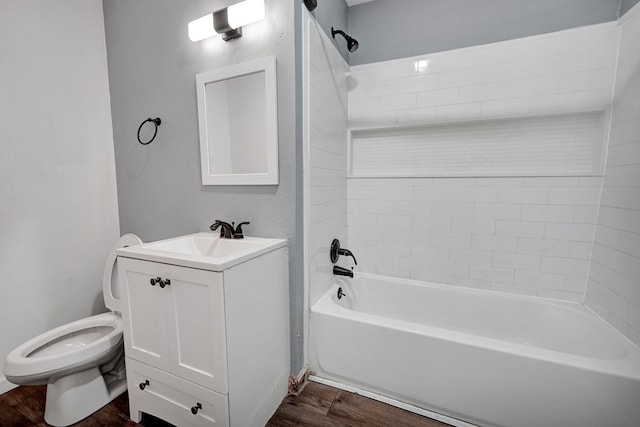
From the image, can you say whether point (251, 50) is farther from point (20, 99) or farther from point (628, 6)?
point (628, 6)

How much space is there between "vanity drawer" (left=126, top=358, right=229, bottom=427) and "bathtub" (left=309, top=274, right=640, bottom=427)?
24.9 inches

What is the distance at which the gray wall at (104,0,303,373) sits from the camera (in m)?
1.36

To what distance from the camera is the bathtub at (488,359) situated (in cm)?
106

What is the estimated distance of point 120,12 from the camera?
174 cm

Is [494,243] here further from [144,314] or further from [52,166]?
[52,166]

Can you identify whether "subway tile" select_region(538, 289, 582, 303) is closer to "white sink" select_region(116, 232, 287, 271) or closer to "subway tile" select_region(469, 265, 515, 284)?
"subway tile" select_region(469, 265, 515, 284)

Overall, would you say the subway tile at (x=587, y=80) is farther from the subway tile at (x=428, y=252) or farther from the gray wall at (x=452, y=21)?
the subway tile at (x=428, y=252)

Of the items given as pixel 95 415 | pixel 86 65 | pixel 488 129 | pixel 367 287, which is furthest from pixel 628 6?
pixel 95 415

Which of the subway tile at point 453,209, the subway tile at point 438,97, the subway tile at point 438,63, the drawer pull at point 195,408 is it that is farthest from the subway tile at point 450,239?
the drawer pull at point 195,408

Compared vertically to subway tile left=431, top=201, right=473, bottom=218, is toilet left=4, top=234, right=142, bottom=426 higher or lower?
lower

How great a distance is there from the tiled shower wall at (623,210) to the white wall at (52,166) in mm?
3167

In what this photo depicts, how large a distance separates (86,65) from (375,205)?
227 centimetres

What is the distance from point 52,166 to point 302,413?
6.86 ft

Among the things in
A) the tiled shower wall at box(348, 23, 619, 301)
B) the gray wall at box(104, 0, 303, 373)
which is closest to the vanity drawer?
the gray wall at box(104, 0, 303, 373)
